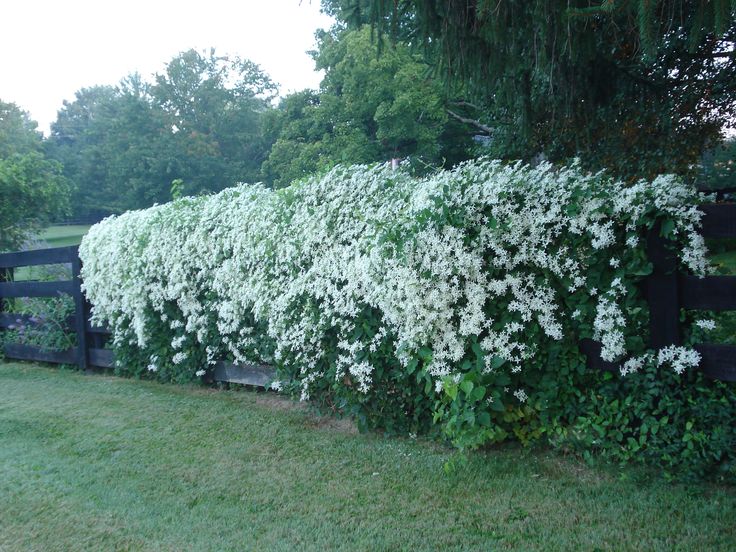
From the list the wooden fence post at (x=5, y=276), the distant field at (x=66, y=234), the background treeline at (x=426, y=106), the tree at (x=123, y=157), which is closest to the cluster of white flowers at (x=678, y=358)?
the background treeline at (x=426, y=106)

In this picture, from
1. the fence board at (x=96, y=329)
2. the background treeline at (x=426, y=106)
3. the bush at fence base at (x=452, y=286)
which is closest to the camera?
the bush at fence base at (x=452, y=286)

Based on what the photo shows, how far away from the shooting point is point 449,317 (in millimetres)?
3955

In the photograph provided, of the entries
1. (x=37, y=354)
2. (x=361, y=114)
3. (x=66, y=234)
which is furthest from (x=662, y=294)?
(x=66, y=234)

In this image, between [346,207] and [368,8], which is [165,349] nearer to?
[346,207]

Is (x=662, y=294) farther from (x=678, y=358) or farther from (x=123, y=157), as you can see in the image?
(x=123, y=157)

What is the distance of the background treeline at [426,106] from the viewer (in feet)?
14.8

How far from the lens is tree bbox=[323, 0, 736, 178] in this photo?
4.08m

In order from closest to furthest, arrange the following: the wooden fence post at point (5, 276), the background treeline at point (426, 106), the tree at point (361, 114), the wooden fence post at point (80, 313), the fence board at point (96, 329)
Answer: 1. the background treeline at point (426, 106)
2. the fence board at point (96, 329)
3. the wooden fence post at point (80, 313)
4. the wooden fence post at point (5, 276)
5. the tree at point (361, 114)

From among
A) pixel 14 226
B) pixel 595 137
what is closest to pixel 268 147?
pixel 14 226

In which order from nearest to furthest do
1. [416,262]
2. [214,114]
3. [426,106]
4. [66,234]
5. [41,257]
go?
[416,262], [41,257], [426,106], [214,114], [66,234]

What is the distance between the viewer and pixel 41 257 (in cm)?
838

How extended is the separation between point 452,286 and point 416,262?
0.96ft

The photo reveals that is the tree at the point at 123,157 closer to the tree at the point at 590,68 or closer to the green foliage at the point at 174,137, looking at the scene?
the green foliage at the point at 174,137

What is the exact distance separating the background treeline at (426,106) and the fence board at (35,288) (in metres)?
3.57
